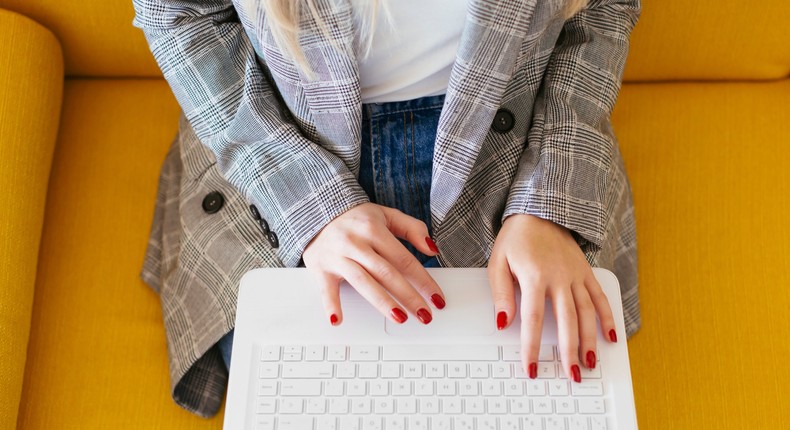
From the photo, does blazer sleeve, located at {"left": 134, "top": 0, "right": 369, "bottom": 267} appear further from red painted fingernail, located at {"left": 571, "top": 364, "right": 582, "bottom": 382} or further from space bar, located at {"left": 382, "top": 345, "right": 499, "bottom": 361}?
red painted fingernail, located at {"left": 571, "top": 364, "right": 582, "bottom": 382}

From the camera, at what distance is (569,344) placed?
2.32 feet

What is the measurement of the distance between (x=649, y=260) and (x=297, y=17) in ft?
1.92

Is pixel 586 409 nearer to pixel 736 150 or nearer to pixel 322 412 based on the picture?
pixel 322 412

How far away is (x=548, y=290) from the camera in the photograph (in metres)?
0.75

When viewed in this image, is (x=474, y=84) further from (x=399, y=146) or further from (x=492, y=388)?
(x=492, y=388)

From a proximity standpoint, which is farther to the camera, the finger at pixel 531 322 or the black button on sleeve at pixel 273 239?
the black button on sleeve at pixel 273 239

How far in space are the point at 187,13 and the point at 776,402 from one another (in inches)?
33.8

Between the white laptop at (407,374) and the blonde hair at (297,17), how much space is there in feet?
0.86

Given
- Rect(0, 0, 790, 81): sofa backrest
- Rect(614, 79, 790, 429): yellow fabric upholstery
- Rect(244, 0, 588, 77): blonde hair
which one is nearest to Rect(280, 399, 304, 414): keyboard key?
Rect(244, 0, 588, 77): blonde hair

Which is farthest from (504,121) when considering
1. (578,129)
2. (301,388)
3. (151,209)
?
(151,209)

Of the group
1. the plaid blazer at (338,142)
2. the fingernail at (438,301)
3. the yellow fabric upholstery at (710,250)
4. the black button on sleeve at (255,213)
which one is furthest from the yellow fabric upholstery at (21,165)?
the yellow fabric upholstery at (710,250)

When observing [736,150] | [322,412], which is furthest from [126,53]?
[736,150]

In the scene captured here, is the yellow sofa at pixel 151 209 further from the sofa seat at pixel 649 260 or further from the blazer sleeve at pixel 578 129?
the blazer sleeve at pixel 578 129

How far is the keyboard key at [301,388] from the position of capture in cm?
71
